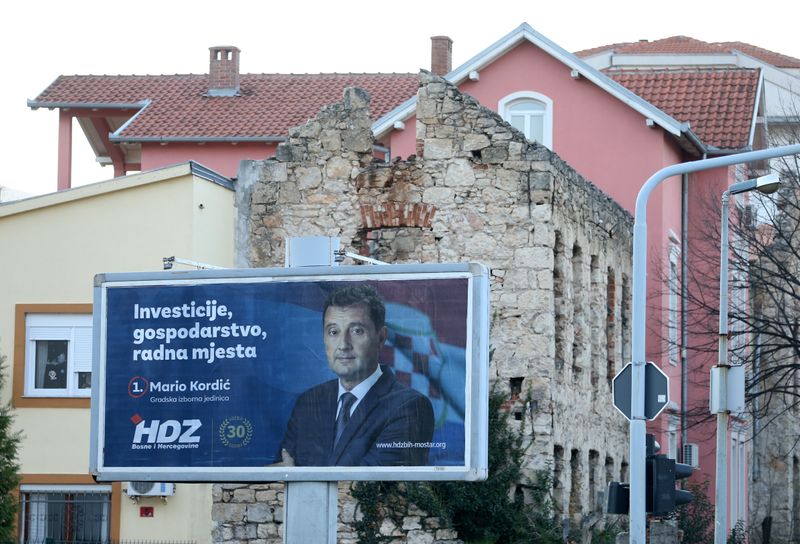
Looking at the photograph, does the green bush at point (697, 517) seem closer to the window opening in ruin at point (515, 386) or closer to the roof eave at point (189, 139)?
the window opening in ruin at point (515, 386)

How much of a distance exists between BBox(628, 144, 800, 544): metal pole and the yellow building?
7462 millimetres

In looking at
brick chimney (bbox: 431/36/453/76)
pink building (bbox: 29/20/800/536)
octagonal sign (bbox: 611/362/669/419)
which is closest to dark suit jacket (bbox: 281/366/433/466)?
octagonal sign (bbox: 611/362/669/419)

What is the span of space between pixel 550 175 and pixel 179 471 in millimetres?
9226

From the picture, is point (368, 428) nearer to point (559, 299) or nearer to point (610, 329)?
point (559, 299)

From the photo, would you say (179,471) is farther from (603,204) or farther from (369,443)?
(603,204)

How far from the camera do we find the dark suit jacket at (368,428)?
1706cm

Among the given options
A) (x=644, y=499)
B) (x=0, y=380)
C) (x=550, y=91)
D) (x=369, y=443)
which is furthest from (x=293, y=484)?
(x=550, y=91)

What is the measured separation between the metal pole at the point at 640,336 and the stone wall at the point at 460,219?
5121 mm

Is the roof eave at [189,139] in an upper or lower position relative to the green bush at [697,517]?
upper

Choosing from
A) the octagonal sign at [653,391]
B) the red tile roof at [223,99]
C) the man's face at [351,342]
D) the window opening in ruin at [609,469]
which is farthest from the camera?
the red tile roof at [223,99]

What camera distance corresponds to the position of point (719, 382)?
24328 mm

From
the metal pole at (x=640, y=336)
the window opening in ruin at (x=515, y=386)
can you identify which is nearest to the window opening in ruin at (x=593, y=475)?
the window opening in ruin at (x=515, y=386)

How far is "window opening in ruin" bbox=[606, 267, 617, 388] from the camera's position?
3058cm

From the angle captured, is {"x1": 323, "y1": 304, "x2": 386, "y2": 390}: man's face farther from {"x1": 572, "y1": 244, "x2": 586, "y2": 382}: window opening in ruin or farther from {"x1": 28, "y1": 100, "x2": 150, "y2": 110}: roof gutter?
{"x1": 28, "y1": 100, "x2": 150, "y2": 110}: roof gutter
